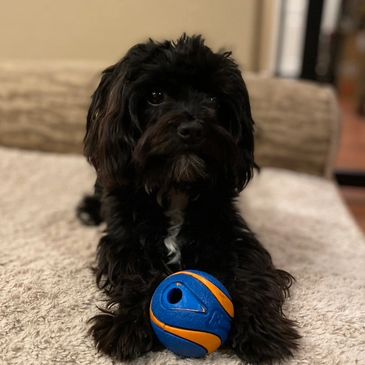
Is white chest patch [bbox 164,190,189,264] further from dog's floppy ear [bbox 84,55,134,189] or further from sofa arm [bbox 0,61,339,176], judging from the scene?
sofa arm [bbox 0,61,339,176]

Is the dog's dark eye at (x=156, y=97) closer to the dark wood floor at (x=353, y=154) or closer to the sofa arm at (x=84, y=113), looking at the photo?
the sofa arm at (x=84, y=113)

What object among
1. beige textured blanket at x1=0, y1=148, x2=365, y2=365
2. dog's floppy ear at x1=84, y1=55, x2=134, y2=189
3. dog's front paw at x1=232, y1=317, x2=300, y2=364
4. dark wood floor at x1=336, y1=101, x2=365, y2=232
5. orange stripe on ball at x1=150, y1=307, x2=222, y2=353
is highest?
dog's floppy ear at x1=84, y1=55, x2=134, y2=189

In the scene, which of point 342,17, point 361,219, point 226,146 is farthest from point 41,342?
point 342,17

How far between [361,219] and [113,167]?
5.76ft

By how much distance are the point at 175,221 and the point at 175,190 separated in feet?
0.33

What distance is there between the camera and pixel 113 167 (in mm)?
1188

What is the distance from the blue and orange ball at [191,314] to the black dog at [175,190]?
53 mm

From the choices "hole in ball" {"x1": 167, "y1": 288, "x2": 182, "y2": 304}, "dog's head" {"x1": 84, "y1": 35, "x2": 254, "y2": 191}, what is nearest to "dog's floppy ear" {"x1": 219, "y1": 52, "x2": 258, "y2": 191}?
"dog's head" {"x1": 84, "y1": 35, "x2": 254, "y2": 191}

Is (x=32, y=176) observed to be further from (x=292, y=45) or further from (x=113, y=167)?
(x=292, y=45)

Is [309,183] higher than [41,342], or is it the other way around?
[41,342]

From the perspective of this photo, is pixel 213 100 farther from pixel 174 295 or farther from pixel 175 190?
pixel 174 295

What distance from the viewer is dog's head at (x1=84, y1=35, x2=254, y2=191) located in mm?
1095

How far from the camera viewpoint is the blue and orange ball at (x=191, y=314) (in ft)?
3.10

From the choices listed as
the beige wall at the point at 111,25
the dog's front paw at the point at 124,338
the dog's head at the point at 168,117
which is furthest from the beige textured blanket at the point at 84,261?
the beige wall at the point at 111,25
